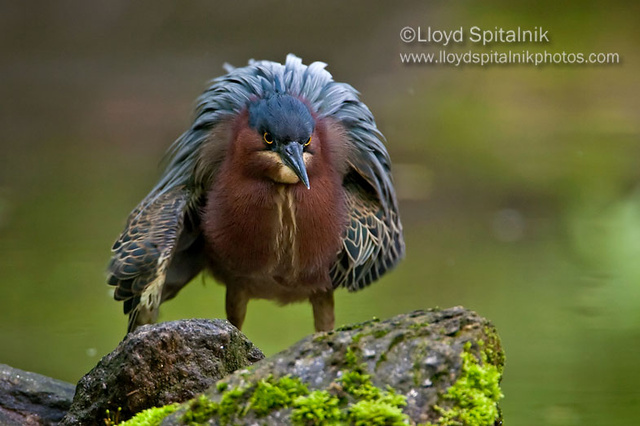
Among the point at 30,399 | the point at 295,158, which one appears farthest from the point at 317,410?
the point at 295,158

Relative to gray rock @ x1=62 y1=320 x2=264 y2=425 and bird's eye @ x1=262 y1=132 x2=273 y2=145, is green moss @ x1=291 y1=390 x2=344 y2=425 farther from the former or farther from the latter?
bird's eye @ x1=262 y1=132 x2=273 y2=145

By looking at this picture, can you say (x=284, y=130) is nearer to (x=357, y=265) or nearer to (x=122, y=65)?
(x=357, y=265)

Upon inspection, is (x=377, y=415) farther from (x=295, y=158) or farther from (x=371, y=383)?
(x=295, y=158)

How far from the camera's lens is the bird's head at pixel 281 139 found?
3.86m

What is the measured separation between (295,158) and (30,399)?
52.2 inches

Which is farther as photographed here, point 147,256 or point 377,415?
point 147,256

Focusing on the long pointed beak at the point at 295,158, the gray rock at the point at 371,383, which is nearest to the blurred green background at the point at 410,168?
the long pointed beak at the point at 295,158

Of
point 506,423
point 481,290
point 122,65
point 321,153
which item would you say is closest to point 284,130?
point 321,153

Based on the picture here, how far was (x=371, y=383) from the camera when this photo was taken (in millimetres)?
2195

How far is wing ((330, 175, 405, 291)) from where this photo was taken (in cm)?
428

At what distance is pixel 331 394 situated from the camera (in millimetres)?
2193

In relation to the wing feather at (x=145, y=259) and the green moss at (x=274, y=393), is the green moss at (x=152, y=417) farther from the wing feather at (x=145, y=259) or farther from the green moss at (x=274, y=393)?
the wing feather at (x=145, y=259)

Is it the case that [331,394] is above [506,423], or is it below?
below

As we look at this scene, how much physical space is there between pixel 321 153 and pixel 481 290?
2.63 meters
